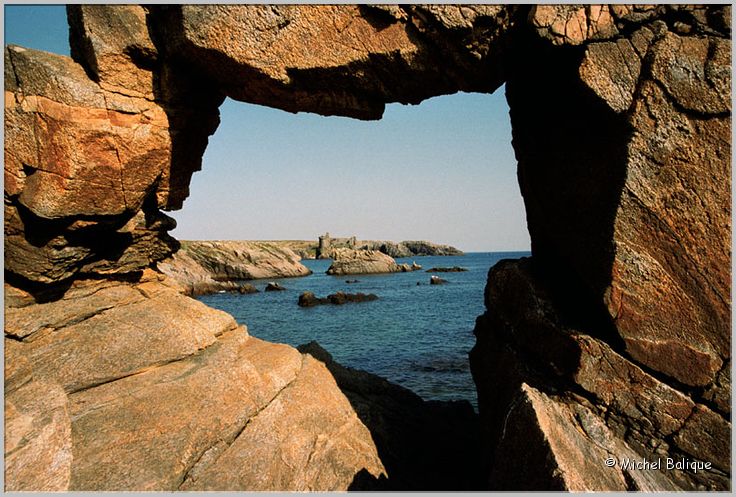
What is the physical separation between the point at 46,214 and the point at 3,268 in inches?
56.2

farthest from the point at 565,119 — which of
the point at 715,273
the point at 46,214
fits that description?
the point at 46,214

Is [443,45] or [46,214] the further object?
[443,45]

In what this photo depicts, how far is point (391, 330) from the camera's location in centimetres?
3603

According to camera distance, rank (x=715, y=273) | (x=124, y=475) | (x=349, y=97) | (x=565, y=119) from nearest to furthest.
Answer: (x=124, y=475) → (x=715, y=273) → (x=565, y=119) → (x=349, y=97)

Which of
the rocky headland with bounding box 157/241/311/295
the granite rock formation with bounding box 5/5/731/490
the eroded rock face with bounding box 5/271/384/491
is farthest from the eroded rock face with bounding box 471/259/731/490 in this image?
the rocky headland with bounding box 157/241/311/295

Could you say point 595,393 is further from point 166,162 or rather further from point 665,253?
point 166,162

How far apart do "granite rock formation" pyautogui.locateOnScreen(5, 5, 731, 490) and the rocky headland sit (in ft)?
191

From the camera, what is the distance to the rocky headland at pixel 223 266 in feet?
222

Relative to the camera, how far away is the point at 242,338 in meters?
11.3

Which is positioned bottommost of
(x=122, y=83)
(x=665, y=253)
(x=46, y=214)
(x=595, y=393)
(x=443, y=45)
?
(x=595, y=393)

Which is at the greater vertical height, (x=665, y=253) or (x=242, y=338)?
(x=665, y=253)

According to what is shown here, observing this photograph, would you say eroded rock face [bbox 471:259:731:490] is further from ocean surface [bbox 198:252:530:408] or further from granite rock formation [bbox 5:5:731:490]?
ocean surface [bbox 198:252:530:408]

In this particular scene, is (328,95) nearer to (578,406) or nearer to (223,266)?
(578,406)

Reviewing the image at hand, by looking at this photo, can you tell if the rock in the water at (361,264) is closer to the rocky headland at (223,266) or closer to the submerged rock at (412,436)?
the rocky headland at (223,266)
